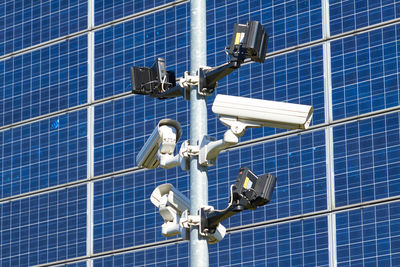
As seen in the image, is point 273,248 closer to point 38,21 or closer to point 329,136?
point 329,136

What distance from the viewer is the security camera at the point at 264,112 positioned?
17.6 meters

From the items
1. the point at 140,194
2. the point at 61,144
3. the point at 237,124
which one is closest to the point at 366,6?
the point at 140,194

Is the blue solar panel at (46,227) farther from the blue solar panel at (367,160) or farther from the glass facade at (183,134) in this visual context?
the blue solar panel at (367,160)

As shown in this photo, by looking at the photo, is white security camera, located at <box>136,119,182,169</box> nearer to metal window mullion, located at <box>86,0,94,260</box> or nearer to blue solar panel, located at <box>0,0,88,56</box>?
metal window mullion, located at <box>86,0,94,260</box>

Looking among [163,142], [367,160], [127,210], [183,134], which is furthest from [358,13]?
[163,142]

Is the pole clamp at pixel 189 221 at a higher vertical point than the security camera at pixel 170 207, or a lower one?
lower

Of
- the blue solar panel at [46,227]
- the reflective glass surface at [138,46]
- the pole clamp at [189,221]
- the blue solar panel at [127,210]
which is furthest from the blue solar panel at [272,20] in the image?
the pole clamp at [189,221]

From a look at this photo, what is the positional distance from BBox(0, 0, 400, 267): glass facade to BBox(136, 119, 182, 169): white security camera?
22.2 metres

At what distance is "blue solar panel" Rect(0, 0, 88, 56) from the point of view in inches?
2029

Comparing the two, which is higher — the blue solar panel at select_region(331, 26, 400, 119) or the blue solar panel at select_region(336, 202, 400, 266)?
the blue solar panel at select_region(331, 26, 400, 119)

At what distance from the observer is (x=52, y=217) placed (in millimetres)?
50312

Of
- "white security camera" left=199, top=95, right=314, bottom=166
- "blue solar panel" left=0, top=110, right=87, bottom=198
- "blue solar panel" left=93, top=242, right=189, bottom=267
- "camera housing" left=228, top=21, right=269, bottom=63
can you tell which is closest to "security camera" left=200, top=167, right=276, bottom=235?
"white security camera" left=199, top=95, right=314, bottom=166

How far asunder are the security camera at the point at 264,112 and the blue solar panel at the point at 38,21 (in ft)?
111

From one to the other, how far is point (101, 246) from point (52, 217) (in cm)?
228
